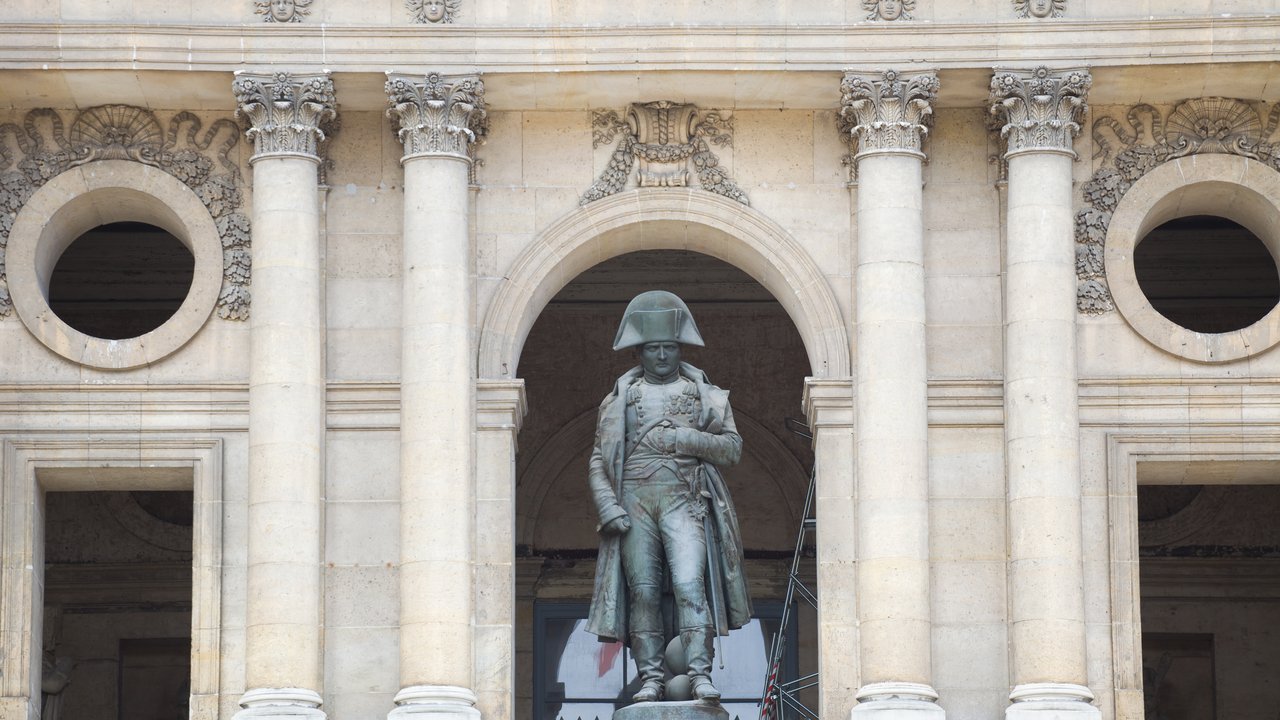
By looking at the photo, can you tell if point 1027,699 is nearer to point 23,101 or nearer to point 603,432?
point 603,432

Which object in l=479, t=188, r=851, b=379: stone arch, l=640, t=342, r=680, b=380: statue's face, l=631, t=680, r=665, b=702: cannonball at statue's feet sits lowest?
l=631, t=680, r=665, b=702: cannonball at statue's feet

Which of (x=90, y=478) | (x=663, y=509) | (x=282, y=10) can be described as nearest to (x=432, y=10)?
(x=282, y=10)

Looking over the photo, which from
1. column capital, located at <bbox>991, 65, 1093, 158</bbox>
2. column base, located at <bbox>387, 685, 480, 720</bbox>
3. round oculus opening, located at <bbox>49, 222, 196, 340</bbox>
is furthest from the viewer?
round oculus opening, located at <bbox>49, 222, 196, 340</bbox>

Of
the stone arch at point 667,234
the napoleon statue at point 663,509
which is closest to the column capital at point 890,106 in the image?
the stone arch at point 667,234

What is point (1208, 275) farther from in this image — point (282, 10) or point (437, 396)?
point (282, 10)

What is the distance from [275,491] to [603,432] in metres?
4.62

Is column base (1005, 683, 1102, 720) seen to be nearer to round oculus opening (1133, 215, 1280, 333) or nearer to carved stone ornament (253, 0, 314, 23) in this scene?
carved stone ornament (253, 0, 314, 23)

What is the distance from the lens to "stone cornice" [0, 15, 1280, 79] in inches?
1157

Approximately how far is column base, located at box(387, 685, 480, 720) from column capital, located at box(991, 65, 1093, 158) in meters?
7.36

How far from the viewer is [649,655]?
81.3 feet

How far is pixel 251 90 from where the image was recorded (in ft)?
96.4

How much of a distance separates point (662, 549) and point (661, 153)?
6339 millimetres

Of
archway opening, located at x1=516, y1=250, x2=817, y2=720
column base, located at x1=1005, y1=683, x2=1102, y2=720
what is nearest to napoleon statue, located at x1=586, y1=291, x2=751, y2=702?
column base, located at x1=1005, y1=683, x2=1102, y2=720

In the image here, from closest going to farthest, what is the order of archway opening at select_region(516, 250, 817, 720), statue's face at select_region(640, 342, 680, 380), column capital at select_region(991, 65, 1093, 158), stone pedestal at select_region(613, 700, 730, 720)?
stone pedestal at select_region(613, 700, 730, 720) < statue's face at select_region(640, 342, 680, 380) < column capital at select_region(991, 65, 1093, 158) < archway opening at select_region(516, 250, 817, 720)
